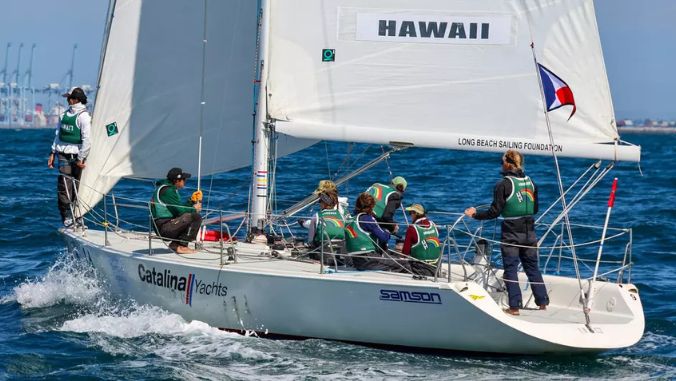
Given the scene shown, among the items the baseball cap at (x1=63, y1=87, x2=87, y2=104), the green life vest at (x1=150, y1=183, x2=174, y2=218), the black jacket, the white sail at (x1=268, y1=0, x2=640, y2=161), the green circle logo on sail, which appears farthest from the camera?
the baseball cap at (x1=63, y1=87, x2=87, y2=104)

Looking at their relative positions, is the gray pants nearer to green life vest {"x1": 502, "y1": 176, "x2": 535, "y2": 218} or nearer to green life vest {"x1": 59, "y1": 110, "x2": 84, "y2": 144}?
green life vest {"x1": 59, "y1": 110, "x2": 84, "y2": 144}

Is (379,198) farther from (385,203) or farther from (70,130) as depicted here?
(70,130)

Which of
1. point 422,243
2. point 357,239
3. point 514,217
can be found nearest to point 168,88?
point 357,239

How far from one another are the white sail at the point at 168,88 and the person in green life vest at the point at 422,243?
2.44m

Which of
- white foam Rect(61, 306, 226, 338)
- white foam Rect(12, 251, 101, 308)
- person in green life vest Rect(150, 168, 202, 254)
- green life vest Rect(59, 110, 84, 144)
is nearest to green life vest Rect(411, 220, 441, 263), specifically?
white foam Rect(61, 306, 226, 338)

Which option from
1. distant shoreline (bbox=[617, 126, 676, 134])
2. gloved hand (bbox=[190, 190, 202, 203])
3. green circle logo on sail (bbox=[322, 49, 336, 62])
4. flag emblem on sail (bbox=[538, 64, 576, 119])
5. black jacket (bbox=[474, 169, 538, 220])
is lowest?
gloved hand (bbox=[190, 190, 202, 203])

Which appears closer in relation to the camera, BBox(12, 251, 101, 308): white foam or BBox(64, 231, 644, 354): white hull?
BBox(64, 231, 644, 354): white hull

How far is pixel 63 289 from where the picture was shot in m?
12.0

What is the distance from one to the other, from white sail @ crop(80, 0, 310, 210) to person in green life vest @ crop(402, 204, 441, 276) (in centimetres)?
244

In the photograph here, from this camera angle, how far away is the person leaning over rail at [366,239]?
399 inches

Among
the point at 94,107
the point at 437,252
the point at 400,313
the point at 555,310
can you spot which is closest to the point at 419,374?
the point at 400,313

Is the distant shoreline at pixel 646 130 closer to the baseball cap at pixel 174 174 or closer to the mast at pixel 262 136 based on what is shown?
the mast at pixel 262 136

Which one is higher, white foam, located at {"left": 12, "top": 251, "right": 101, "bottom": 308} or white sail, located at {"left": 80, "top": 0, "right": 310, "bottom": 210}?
white sail, located at {"left": 80, "top": 0, "right": 310, "bottom": 210}

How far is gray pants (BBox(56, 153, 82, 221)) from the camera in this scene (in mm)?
12180
